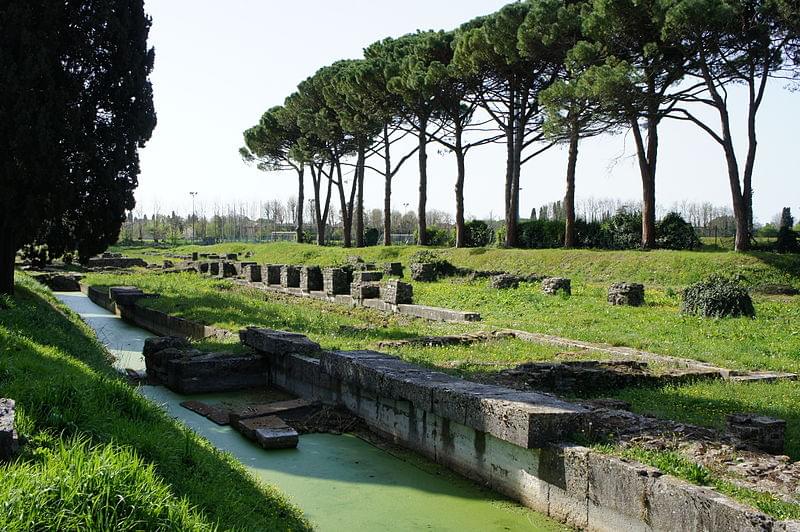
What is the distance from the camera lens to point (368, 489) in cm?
645

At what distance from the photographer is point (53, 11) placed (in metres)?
15.4

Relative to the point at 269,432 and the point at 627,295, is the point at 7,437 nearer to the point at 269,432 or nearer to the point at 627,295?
the point at 269,432

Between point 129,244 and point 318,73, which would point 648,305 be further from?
point 129,244

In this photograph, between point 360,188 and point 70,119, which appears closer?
point 70,119

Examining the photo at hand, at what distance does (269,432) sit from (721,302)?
11238mm

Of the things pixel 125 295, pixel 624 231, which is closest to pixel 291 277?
pixel 125 295

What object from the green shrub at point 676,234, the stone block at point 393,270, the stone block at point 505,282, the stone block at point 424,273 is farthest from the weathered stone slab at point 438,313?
the green shrub at point 676,234

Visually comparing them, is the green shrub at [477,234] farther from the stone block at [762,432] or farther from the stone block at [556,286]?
the stone block at [762,432]

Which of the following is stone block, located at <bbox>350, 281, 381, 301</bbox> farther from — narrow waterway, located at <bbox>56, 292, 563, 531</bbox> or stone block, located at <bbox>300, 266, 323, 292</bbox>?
narrow waterway, located at <bbox>56, 292, 563, 531</bbox>

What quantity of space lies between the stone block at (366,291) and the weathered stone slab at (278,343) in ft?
28.4

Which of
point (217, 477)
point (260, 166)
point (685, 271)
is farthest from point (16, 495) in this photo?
point (260, 166)

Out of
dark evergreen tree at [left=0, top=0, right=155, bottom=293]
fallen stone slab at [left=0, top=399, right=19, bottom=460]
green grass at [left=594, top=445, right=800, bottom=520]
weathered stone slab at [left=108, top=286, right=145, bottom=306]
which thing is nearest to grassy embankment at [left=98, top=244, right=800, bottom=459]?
weathered stone slab at [left=108, top=286, right=145, bottom=306]

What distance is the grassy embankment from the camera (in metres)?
8.36

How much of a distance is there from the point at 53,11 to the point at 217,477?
13853 millimetres
